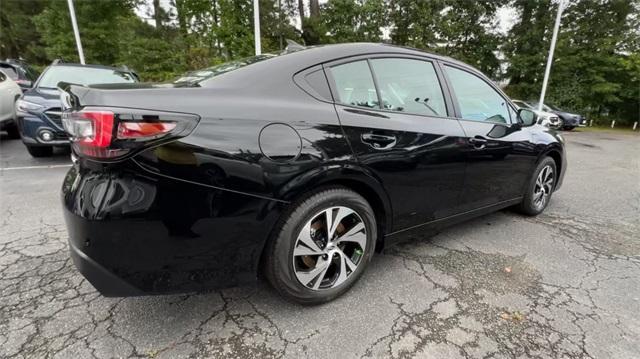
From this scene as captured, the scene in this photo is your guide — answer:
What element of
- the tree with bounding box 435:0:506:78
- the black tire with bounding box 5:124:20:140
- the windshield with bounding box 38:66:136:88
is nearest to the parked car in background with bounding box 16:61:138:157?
the windshield with bounding box 38:66:136:88

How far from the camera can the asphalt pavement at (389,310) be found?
A: 5.70 ft

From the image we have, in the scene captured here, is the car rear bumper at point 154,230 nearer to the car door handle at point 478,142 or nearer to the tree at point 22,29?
the car door handle at point 478,142

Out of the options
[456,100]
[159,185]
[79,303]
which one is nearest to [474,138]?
[456,100]

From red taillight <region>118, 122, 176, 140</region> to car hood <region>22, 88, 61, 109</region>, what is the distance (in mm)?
4592

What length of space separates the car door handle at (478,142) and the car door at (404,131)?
0.13 meters

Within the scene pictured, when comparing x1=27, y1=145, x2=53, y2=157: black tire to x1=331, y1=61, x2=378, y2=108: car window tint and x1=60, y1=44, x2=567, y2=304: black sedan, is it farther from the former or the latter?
x1=331, y1=61, x2=378, y2=108: car window tint

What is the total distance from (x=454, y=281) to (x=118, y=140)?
2249mm

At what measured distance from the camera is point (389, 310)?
2.04 metres

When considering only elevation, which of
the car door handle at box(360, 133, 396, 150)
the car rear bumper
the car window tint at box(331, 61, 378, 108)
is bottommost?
the car rear bumper

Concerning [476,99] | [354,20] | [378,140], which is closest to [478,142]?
[476,99]

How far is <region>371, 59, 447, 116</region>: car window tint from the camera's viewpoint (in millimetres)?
2229

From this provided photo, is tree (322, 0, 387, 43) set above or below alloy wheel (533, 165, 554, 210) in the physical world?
above

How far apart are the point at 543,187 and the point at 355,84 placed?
9.04 feet

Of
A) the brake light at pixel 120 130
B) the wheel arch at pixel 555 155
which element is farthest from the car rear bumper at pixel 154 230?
the wheel arch at pixel 555 155
